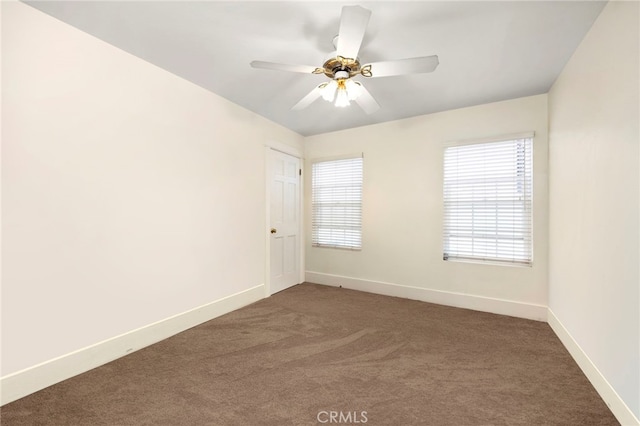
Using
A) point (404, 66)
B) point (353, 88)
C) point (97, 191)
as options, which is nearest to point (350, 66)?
point (353, 88)

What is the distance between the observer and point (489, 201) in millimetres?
3410

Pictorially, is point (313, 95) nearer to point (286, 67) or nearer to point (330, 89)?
point (330, 89)

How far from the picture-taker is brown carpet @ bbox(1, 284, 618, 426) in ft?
5.44

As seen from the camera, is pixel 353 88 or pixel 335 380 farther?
pixel 353 88

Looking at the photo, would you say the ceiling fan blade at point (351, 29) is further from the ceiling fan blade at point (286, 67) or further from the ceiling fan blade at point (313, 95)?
the ceiling fan blade at point (313, 95)

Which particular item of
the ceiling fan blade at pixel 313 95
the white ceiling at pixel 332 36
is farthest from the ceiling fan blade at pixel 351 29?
the ceiling fan blade at pixel 313 95

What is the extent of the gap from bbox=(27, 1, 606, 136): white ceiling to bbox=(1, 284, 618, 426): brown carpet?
2541 millimetres

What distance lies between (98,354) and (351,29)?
2.96 m

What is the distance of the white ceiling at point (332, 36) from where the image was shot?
1841 mm

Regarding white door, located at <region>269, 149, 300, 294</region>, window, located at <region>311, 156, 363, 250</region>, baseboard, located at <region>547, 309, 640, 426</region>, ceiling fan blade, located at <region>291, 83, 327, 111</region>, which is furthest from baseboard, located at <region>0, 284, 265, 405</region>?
baseboard, located at <region>547, 309, 640, 426</region>

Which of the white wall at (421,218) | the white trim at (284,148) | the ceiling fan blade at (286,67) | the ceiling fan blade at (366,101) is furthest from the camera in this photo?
the white trim at (284,148)

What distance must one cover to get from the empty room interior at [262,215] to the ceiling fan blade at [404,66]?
1cm

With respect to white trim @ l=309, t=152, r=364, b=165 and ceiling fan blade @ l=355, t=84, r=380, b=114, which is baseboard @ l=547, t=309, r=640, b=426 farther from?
white trim @ l=309, t=152, r=364, b=165

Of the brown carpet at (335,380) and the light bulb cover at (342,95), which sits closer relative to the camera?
the brown carpet at (335,380)
